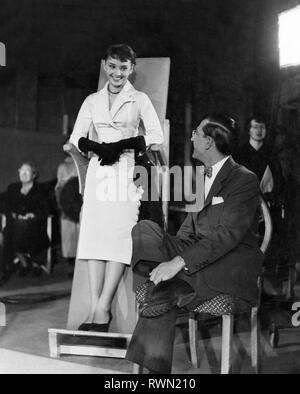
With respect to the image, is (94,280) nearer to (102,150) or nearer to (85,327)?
(85,327)

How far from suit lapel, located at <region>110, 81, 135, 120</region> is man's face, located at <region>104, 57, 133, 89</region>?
0.04 meters

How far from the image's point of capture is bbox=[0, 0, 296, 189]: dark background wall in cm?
280

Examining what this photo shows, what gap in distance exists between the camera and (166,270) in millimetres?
2188

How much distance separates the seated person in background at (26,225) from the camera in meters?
3.70

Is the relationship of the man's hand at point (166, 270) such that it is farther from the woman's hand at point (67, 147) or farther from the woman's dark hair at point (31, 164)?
the woman's dark hair at point (31, 164)

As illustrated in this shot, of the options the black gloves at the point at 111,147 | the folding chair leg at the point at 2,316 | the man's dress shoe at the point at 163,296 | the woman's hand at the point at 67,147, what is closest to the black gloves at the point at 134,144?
the black gloves at the point at 111,147

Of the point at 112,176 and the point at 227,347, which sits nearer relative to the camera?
the point at 227,347

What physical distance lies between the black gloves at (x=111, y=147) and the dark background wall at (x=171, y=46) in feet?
0.71

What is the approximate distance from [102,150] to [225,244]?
0.90 meters

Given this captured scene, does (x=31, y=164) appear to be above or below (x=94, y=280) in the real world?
above

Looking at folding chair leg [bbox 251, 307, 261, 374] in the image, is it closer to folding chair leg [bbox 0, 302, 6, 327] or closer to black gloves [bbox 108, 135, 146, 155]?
black gloves [bbox 108, 135, 146, 155]

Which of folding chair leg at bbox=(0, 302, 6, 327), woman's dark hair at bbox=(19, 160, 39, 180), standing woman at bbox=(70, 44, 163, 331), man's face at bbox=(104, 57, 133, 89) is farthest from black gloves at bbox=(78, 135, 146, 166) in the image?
folding chair leg at bbox=(0, 302, 6, 327)

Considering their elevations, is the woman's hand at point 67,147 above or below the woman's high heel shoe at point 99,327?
above

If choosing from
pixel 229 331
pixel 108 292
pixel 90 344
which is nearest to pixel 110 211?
pixel 108 292
